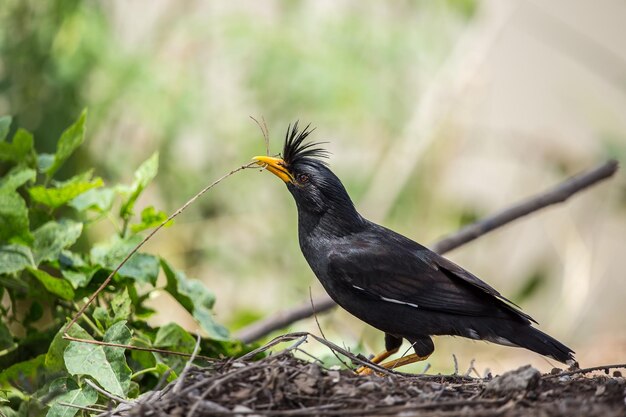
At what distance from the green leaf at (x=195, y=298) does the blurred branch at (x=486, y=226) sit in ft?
2.38

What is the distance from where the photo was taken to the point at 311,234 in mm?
4898

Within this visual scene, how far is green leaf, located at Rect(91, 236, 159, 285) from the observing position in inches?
174

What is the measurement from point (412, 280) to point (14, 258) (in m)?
1.91

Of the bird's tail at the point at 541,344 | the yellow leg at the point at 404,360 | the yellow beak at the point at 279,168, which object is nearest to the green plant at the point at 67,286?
the yellow beak at the point at 279,168

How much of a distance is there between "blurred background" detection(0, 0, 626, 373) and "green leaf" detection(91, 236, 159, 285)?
3.40 metres

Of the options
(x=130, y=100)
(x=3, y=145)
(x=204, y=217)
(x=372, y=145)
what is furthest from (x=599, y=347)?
(x=3, y=145)

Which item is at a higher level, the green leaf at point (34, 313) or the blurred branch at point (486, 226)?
the blurred branch at point (486, 226)

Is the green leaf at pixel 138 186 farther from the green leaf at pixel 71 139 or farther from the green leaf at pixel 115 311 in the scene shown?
the green leaf at pixel 115 311

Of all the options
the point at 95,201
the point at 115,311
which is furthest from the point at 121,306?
the point at 95,201

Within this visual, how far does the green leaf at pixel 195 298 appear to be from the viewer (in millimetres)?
4566

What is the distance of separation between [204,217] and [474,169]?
3157mm

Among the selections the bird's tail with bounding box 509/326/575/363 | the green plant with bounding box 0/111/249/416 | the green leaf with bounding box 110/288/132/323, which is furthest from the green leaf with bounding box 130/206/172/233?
the bird's tail with bounding box 509/326/575/363

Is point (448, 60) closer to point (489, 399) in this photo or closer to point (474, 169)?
point (474, 169)

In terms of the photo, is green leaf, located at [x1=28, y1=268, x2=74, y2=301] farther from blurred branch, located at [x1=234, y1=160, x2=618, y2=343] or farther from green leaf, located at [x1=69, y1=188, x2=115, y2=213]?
blurred branch, located at [x1=234, y1=160, x2=618, y2=343]
